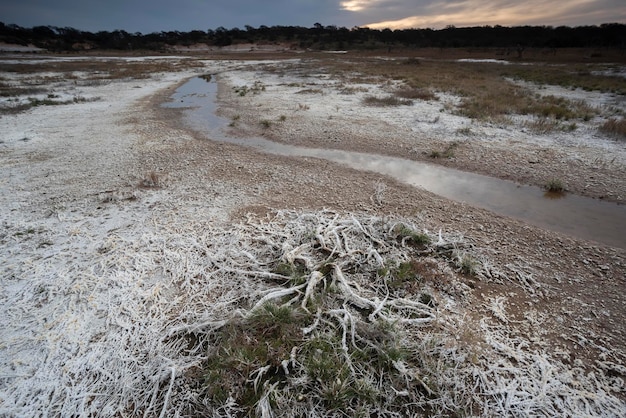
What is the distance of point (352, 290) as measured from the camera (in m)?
4.57

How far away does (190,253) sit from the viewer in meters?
5.45

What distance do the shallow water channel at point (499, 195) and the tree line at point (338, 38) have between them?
82.1 m

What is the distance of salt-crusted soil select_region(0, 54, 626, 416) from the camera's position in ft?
11.6

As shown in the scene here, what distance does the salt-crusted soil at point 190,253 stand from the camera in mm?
3533

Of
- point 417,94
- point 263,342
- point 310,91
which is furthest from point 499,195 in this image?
point 310,91

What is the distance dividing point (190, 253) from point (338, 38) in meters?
113

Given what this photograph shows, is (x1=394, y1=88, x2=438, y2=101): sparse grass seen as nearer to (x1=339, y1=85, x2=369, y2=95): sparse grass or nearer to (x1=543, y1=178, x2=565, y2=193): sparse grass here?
(x1=339, y1=85, x2=369, y2=95): sparse grass

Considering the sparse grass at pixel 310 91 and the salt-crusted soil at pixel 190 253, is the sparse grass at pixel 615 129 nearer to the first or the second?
the salt-crusted soil at pixel 190 253

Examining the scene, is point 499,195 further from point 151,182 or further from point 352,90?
point 352,90

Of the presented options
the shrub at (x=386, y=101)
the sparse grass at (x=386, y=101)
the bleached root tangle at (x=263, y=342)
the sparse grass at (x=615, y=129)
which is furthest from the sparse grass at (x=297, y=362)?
the shrub at (x=386, y=101)

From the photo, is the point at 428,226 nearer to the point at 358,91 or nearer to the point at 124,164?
the point at 124,164

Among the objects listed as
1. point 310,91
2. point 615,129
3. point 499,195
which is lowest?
point 499,195

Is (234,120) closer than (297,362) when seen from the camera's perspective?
No

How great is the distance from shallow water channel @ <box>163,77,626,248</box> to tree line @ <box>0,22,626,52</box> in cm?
8209
